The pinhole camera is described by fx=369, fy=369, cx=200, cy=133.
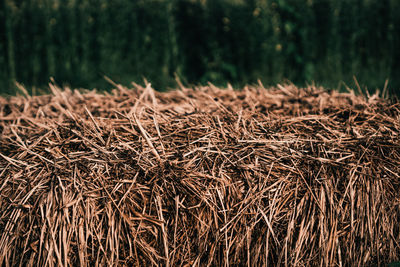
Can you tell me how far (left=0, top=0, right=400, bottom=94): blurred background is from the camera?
775 centimetres

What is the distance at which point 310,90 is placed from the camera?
2.73 meters

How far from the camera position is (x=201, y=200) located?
1.56 m

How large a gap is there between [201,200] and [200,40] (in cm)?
680

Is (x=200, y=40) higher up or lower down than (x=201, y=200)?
higher up

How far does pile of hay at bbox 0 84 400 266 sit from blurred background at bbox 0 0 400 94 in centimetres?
593

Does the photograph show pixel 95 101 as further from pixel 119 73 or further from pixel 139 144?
pixel 119 73

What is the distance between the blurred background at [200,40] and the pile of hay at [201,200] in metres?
5.93

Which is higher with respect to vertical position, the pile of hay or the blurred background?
the blurred background

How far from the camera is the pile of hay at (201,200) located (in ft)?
4.92

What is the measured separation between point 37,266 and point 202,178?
740 millimetres

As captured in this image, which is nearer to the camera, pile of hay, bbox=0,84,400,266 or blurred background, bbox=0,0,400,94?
pile of hay, bbox=0,84,400,266

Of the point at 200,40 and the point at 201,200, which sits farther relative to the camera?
the point at 200,40

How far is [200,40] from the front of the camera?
7.96 meters

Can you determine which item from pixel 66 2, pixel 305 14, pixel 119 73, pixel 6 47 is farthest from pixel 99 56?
pixel 305 14
